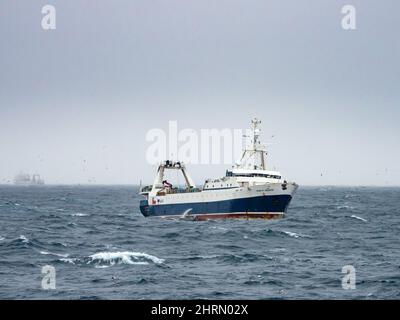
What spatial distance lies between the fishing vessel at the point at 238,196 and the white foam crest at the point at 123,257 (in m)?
34.8

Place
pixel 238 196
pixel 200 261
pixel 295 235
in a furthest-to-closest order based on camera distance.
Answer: pixel 238 196
pixel 295 235
pixel 200 261

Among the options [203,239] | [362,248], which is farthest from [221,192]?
[362,248]

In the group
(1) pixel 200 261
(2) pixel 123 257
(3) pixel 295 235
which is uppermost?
(2) pixel 123 257

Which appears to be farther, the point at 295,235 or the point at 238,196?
the point at 238,196

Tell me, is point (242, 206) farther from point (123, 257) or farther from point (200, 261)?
point (123, 257)

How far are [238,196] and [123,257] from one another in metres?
37.2

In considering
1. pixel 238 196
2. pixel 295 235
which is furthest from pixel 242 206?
pixel 295 235

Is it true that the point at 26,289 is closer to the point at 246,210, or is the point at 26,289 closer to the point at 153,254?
the point at 153,254

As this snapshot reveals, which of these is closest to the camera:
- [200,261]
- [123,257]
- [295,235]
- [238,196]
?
[200,261]

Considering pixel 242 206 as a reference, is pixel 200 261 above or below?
below

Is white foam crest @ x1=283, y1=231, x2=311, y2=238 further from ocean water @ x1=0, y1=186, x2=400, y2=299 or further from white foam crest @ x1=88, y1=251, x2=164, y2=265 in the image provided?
white foam crest @ x1=88, y1=251, x2=164, y2=265

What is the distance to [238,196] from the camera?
248ft
